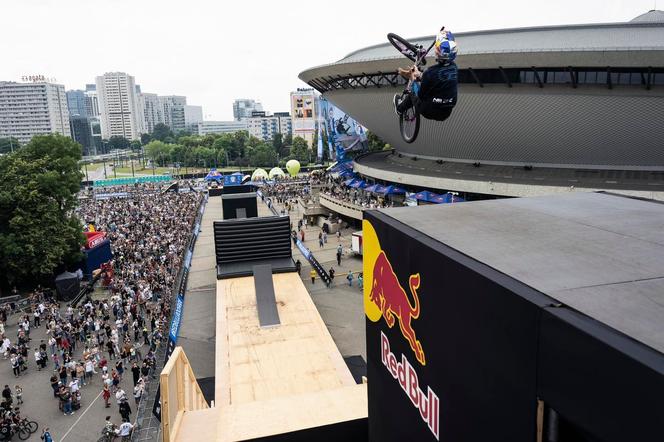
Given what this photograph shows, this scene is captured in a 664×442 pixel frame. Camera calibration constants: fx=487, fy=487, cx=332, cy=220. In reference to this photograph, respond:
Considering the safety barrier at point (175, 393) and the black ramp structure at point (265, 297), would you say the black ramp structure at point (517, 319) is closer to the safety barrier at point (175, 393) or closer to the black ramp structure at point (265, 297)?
the safety barrier at point (175, 393)

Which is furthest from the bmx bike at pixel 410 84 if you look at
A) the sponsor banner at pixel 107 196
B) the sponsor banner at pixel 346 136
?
the sponsor banner at pixel 107 196

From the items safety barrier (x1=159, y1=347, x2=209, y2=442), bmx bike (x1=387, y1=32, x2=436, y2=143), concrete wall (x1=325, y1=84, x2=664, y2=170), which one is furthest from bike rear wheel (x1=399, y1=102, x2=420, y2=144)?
concrete wall (x1=325, y1=84, x2=664, y2=170)

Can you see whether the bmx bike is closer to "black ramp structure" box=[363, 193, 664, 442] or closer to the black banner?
"black ramp structure" box=[363, 193, 664, 442]

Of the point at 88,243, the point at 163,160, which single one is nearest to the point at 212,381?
the point at 88,243

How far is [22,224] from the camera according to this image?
91.3 ft

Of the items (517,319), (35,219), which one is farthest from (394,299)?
(35,219)

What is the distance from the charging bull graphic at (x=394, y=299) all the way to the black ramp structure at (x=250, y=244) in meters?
20.7

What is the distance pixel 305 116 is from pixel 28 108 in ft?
402

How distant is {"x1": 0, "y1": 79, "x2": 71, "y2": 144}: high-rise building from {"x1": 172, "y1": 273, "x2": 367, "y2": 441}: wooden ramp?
19932 cm

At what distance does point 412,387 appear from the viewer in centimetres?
442

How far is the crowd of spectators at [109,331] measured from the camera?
16.2 m

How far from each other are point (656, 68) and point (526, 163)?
35.4 ft

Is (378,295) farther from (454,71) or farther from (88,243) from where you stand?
(88,243)

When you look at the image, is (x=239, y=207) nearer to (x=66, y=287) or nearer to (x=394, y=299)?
(x=66, y=287)
